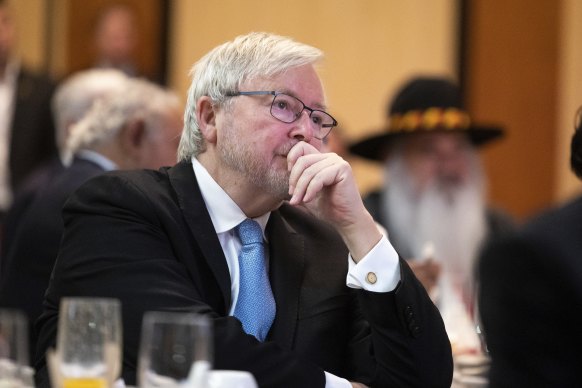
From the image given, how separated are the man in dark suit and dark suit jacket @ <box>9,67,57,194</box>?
4038 mm

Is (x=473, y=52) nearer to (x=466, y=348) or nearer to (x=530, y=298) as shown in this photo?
(x=466, y=348)

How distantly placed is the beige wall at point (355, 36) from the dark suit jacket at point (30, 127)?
1297 mm

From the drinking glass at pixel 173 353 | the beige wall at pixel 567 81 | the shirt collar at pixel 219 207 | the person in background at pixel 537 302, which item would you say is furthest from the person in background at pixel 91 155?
the beige wall at pixel 567 81

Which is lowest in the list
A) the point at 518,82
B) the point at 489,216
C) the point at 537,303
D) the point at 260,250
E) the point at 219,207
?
the point at 489,216

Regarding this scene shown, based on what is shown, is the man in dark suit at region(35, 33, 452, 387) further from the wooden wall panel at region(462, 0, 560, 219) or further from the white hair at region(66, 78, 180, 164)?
the wooden wall panel at region(462, 0, 560, 219)

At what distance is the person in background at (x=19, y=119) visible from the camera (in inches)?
269

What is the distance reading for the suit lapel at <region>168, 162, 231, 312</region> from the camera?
272cm

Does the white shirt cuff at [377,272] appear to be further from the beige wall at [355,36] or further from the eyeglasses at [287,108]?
the beige wall at [355,36]

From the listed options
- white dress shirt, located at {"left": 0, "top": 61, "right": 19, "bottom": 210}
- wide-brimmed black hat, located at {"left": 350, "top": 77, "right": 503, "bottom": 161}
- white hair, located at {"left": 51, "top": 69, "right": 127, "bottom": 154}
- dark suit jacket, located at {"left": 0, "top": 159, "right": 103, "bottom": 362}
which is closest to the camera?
dark suit jacket, located at {"left": 0, "top": 159, "right": 103, "bottom": 362}

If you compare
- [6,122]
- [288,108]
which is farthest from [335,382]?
[6,122]

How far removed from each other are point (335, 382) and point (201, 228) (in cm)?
48

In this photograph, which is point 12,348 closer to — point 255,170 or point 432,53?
point 255,170

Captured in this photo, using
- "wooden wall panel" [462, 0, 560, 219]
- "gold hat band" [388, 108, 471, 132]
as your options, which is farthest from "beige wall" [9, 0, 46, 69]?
"gold hat band" [388, 108, 471, 132]

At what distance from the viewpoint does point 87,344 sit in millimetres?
1954
